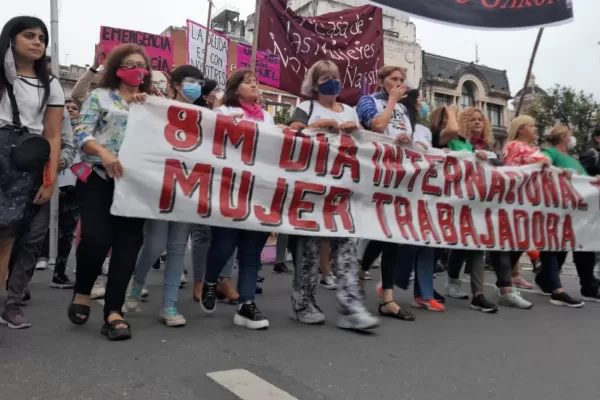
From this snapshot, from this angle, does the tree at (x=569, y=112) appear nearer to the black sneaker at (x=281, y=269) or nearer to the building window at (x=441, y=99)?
the building window at (x=441, y=99)

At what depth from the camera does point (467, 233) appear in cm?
448

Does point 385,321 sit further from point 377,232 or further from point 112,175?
point 112,175

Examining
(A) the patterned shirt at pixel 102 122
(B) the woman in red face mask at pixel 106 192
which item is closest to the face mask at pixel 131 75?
(B) the woman in red face mask at pixel 106 192

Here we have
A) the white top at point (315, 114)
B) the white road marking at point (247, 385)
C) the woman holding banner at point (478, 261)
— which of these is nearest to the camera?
the white road marking at point (247, 385)

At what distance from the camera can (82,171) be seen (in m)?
3.07

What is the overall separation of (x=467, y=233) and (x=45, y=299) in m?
3.37

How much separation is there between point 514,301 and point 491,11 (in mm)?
2840

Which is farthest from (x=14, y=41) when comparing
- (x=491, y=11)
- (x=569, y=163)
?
(x=569, y=163)

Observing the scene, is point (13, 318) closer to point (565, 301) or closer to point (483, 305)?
point (483, 305)

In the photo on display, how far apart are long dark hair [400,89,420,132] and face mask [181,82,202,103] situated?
63.6 inches

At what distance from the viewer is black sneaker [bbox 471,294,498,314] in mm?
4238

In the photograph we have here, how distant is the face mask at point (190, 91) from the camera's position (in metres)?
3.73

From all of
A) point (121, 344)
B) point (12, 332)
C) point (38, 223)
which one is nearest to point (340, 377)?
point (121, 344)

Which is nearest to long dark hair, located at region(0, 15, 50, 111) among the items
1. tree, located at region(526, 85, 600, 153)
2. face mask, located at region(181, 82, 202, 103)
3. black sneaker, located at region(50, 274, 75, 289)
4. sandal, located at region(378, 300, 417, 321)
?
face mask, located at region(181, 82, 202, 103)
